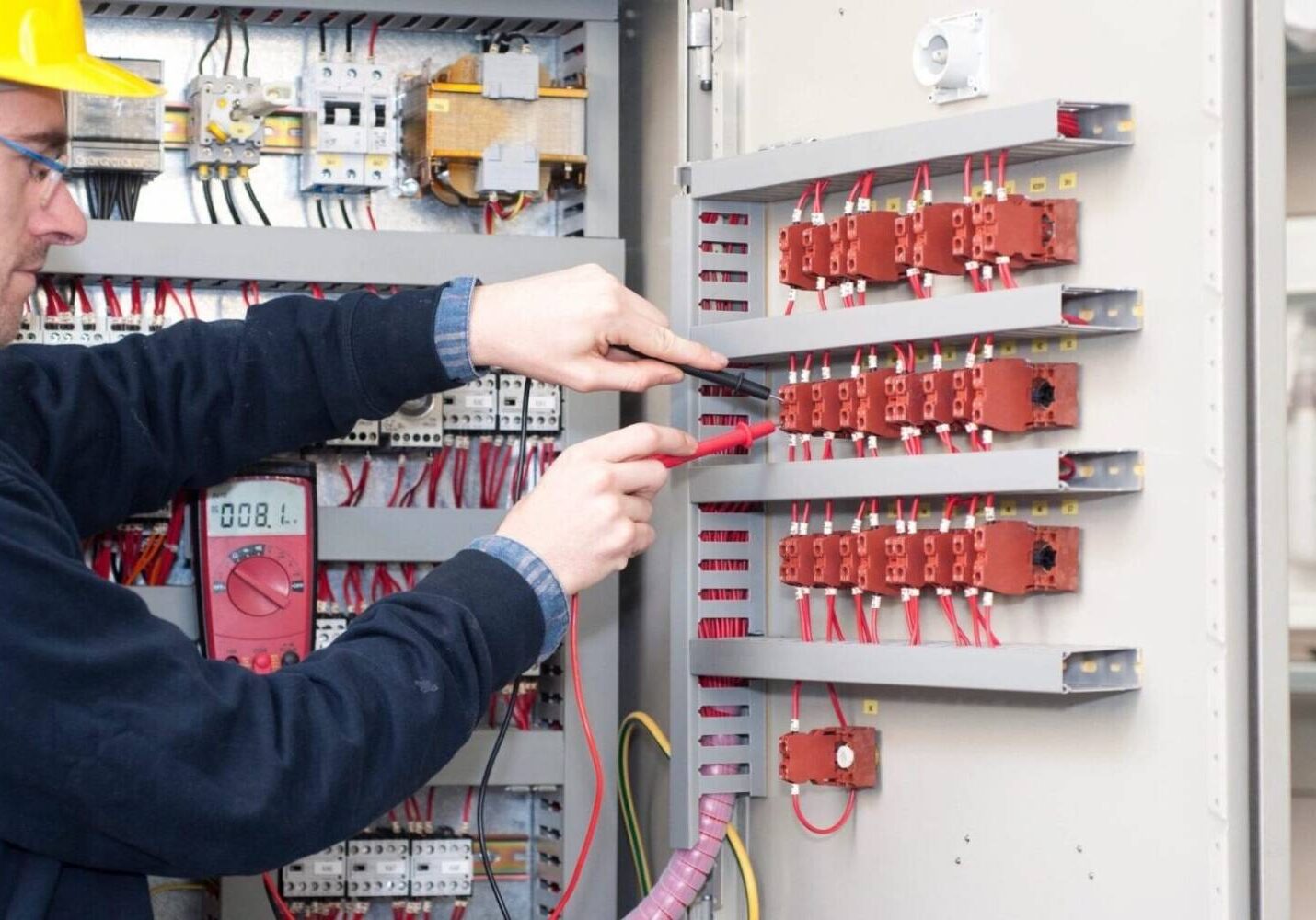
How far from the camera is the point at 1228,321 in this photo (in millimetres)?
1574

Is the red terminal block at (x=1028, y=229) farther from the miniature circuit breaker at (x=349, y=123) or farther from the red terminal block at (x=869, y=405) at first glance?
the miniature circuit breaker at (x=349, y=123)

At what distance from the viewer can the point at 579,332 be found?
182 cm

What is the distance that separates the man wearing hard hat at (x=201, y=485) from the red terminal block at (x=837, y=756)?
40cm

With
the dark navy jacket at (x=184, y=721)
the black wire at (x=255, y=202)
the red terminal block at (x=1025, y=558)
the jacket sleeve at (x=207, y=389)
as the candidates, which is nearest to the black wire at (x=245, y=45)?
the black wire at (x=255, y=202)

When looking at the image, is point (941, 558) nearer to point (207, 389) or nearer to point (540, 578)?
point (540, 578)

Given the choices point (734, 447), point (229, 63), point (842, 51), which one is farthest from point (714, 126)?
point (229, 63)

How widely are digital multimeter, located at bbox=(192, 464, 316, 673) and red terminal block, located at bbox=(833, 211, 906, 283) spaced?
827 mm

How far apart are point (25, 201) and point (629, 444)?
25.1 inches

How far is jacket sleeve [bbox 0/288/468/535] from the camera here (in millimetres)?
1896

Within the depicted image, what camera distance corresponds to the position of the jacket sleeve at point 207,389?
6.22 feet

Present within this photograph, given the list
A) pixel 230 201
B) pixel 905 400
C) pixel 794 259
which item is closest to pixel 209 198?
pixel 230 201

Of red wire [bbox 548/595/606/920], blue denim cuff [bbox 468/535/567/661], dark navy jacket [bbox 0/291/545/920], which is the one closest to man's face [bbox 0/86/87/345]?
dark navy jacket [bbox 0/291/545/920]

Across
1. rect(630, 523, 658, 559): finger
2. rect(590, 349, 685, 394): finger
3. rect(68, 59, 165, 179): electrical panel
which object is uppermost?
rect(68, 59, 165, 179): electrical panel

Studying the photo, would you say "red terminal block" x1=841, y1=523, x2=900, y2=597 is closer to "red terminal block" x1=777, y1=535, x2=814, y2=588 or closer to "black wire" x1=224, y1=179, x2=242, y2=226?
"red terminal block" x1=777, y1=535, x2=814, y2=588
